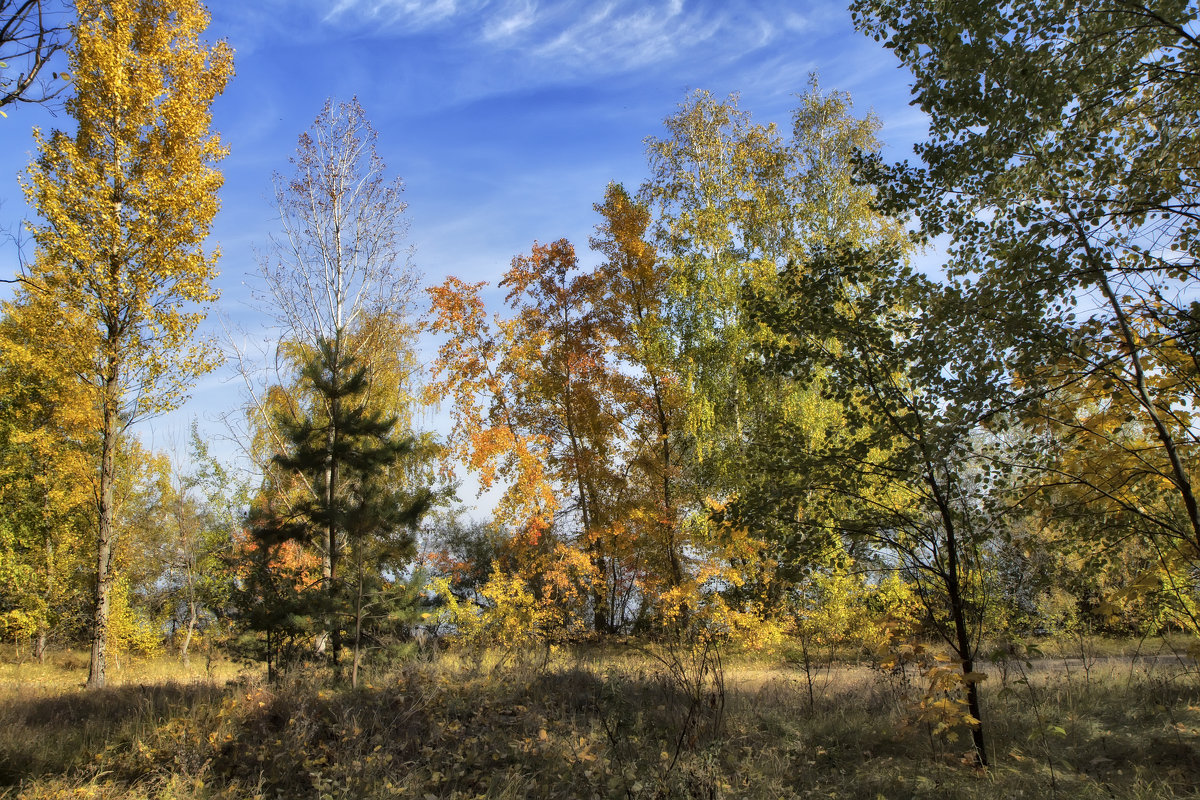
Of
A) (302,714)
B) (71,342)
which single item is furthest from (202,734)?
(71,342)

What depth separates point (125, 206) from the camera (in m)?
12.4

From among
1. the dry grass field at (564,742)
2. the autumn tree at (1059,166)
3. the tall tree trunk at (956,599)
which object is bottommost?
the dry grass field at (564,742)

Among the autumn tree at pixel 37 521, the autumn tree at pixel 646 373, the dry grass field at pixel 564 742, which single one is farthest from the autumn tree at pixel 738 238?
the autumn tree at pixel 37 521

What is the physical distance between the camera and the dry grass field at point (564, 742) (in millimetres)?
5117

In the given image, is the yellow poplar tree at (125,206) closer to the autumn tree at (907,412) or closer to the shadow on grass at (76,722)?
the shadow on grass at (76,722)

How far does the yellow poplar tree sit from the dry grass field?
20.5 feet

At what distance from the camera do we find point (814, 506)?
6.47 m

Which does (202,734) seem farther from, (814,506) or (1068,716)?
(1068,716)

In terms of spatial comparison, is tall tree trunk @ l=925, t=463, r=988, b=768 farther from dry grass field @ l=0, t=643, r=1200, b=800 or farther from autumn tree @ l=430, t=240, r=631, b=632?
autumn tree @ l=430, t=240, r=631, b=632

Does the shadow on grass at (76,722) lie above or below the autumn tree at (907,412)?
below

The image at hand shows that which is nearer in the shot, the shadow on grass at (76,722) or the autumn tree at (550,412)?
the shadow on grass at (76,722)

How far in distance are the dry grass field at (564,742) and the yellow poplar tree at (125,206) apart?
6256 mm

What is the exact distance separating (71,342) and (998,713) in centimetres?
1518

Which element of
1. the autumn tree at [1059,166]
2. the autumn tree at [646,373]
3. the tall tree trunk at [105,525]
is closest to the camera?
the autumn tree at [1059,166]
